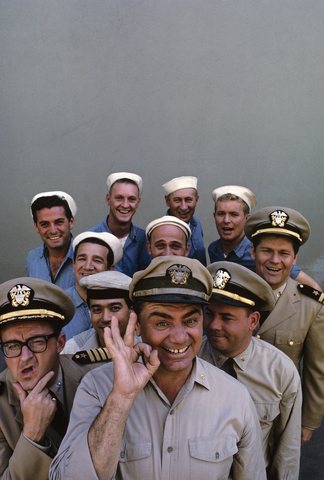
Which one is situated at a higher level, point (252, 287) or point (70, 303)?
point (252, 287)

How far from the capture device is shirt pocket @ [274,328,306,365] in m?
2.69

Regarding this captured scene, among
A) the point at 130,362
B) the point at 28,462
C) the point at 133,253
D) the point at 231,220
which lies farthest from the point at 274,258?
the point at 28,462

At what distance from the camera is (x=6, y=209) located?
5.82 m

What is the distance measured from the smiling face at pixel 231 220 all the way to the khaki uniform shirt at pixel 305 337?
3.39 feet

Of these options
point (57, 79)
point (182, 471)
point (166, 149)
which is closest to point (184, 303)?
point (182, 471)

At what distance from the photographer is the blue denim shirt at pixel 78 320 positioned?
118 inches

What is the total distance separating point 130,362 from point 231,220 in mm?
2291

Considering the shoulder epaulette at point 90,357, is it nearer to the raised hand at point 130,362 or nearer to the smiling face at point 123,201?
the raised hand at point 130,362

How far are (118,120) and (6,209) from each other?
1.58 metres

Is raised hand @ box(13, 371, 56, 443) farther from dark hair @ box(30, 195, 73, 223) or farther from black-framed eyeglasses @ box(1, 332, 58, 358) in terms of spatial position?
dark hair @ box(30, 195, 73, 223)

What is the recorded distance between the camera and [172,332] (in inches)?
70.0

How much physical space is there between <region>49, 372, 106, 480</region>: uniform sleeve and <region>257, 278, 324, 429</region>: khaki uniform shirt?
1231mm

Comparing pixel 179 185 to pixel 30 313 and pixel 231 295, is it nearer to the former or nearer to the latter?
pixel 231 295

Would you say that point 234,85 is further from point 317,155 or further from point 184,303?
point 184,303
